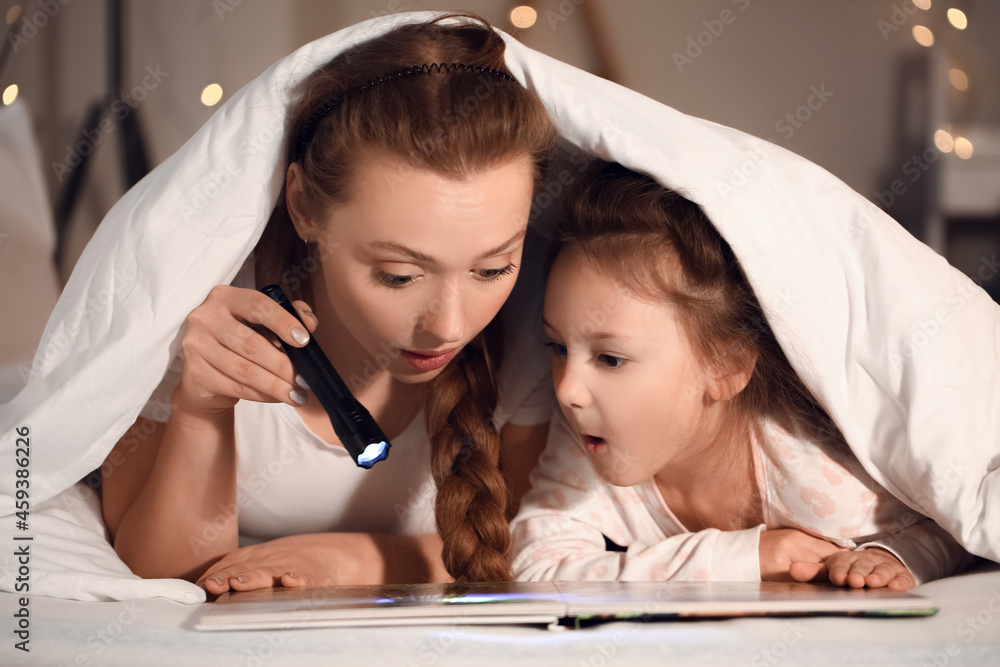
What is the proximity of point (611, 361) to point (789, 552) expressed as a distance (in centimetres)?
27

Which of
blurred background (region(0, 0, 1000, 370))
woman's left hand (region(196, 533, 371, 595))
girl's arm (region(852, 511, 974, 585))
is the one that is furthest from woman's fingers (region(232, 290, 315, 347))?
blurred background (region(0, 0, 1000, 370))

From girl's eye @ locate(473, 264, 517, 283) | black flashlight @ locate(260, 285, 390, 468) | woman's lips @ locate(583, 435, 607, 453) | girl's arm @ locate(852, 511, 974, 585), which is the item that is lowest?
girl's arm @ locate(852, 511, 974, 585)

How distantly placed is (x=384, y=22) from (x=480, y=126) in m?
0.17

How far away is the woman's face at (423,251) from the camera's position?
679 millimetres

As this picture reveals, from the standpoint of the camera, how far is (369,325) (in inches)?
29.3

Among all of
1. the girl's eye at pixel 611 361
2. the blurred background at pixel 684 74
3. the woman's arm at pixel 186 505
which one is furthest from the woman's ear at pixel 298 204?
the blurred background at pixel 684 74

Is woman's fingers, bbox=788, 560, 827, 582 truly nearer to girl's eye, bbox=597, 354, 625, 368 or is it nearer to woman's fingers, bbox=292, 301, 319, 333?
girl's eye, bbox=597, 354, 625, 368

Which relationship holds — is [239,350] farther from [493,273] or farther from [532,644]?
[532,644]

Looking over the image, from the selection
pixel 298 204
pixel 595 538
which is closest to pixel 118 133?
pixel 298 204

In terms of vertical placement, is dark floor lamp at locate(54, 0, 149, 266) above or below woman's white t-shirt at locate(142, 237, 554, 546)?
above

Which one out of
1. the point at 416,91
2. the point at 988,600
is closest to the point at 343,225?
the point at 416,91

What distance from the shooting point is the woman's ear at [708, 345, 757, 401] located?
0.80 metres

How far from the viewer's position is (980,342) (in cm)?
76

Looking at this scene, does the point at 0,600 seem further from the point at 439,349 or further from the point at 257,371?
the point at 439,349
